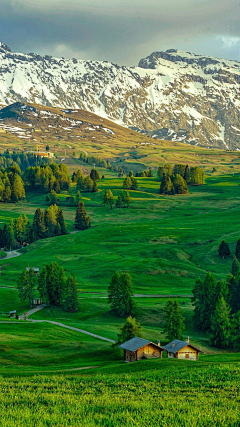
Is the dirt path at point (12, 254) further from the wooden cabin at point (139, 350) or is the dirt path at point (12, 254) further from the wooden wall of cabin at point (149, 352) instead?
the wooden wall of cabin at point (149, 352)

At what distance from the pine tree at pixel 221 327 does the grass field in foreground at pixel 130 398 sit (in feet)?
109

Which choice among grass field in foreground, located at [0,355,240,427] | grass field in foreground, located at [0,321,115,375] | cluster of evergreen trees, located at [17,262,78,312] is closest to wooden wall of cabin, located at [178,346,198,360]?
grass field in foreground, located at [0,321,115,375]

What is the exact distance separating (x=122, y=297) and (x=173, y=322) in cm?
2229

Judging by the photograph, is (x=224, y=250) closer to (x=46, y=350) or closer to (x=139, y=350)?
(x=139, y=350)

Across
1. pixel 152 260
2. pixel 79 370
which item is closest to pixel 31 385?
pixel 79 370

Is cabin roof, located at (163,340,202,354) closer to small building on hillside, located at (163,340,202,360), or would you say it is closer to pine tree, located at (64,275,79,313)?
small building on hillside, located at (163,340,202,360)

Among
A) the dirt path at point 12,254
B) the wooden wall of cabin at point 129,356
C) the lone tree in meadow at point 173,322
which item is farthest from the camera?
the dirt path at point 12,254

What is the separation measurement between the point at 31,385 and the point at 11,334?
116 ft

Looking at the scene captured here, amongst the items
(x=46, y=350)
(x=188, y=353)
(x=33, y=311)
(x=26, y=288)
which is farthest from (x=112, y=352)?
(x=26, y=288)

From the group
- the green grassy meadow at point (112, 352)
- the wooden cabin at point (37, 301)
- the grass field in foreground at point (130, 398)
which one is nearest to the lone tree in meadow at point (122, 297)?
the green grassy meadow at point (112, 352)

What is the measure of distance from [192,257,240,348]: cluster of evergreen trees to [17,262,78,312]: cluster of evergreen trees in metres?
29.8

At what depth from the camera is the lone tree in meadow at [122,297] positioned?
103 m

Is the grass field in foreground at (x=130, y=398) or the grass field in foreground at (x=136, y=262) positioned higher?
the grass field in foreground at (x=130, y=398)

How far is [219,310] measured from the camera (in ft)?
300
